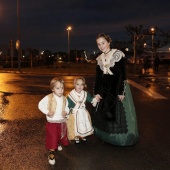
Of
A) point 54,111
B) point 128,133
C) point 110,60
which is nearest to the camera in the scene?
point 54,111

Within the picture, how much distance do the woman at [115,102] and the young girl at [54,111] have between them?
2.68ft

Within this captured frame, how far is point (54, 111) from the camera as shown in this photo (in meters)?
4.88

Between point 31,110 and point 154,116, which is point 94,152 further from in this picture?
point 31,110

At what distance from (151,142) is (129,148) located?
61cm

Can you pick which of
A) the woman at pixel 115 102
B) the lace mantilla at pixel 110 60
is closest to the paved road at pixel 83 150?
the woman at pixel 115 102

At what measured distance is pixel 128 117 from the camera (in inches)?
211

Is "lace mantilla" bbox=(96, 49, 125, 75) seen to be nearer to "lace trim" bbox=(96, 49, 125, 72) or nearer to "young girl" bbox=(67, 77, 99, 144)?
"lace trim" bbox=(96, 49, 125, 72)

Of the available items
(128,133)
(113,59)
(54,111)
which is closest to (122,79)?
(113,59)

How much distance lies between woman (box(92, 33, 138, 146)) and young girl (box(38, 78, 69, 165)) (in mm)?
818

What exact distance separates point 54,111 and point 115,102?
1.12 metres

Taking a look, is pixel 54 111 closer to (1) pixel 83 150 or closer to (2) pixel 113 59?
(1) pixel 83 150

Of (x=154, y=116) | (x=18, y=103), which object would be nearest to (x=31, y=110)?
(x=18, y=103)

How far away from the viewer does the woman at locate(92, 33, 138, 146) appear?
5367mm

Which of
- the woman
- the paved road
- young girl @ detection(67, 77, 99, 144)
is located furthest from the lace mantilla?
the paved road
